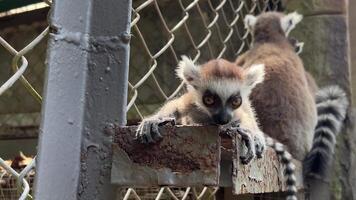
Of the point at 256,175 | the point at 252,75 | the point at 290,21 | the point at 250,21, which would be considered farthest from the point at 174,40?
the point at 256,175

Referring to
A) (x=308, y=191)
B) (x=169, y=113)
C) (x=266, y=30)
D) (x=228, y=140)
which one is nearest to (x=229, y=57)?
(x=266, y=30)

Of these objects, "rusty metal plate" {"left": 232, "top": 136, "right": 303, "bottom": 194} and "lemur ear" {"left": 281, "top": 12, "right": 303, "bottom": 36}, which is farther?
"lemur ear" {"left": 281, "top": 12, "right": 303, "bottom": 36}

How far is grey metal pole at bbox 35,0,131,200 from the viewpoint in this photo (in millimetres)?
646

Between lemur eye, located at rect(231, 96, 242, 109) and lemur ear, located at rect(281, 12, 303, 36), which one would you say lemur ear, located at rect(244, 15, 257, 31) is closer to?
lemur ear, located at rect(281, 12, 303, 36)

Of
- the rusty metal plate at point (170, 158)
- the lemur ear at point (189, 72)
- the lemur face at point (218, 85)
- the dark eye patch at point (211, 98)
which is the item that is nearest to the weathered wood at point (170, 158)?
the rusty metal plate at point (170, 158)

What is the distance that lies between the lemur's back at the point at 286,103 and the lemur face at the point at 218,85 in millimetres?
494

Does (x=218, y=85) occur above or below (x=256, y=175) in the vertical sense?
→ above

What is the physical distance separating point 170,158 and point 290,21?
2.35 meters

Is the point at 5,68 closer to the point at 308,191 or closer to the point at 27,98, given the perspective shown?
the point at 27,98

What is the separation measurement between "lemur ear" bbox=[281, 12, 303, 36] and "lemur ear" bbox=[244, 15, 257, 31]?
0.16 metres

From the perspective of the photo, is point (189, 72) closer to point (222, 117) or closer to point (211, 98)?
point (211, 98)

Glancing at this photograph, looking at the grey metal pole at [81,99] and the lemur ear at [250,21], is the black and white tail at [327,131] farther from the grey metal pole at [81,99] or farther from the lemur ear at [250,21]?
the grey metal pole at [81,99]

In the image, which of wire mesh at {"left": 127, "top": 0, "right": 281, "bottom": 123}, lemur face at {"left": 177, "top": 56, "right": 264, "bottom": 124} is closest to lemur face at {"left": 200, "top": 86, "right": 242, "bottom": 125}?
lemur face at {"left": 177, "top": 56, "right": 264, "bottom": 124}

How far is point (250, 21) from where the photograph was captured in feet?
10.1
